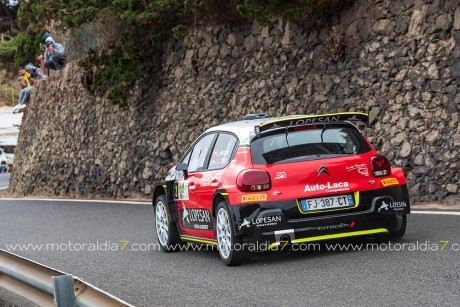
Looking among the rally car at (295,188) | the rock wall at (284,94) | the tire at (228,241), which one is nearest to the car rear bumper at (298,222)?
the rally car at (295,188)

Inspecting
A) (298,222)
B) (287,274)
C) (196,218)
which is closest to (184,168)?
(196,218)

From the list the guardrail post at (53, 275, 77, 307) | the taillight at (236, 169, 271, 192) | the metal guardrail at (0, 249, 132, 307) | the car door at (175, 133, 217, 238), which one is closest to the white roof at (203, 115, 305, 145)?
the car door at (175, 133, 217, 238)

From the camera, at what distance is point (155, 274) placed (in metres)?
10.3

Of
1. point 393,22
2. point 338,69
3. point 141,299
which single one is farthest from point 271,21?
point 141,299

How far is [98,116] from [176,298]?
68.8 feet

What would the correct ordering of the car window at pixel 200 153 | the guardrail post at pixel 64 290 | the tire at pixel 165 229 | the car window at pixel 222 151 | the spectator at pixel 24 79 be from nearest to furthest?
the guardrail post at pixel 64 290 < the car window at pixel 222 151 < the car window at pixel 200 153 < the tire at pixel 165 229 < the spectator at pixel 24 79

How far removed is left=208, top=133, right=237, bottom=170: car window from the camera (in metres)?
10.8

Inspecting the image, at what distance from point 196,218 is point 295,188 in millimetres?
1682

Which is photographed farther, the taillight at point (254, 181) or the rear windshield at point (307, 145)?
the rear windshield at point (307, 145)

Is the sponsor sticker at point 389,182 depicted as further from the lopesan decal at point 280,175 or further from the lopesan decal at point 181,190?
the lopesan decal at point 181,190

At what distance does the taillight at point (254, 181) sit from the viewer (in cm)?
999

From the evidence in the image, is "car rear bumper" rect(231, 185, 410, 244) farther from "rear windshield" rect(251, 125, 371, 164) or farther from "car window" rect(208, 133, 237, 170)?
"car window" rect(208, 133, 237, 170)

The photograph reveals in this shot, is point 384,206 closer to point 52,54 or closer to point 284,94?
point 284,94

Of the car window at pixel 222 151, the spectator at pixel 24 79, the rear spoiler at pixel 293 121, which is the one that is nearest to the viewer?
the rear spoiler at pixel 293 121
